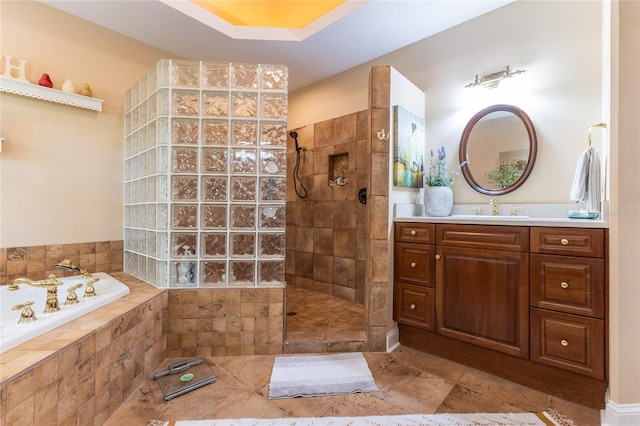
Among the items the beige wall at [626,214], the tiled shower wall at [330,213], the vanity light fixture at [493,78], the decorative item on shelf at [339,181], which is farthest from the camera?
the decorative item on shelf at [339,181]

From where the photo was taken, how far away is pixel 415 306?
2020 mm

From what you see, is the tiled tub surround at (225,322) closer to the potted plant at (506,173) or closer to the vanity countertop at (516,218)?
the vanity countertop at (516,218)

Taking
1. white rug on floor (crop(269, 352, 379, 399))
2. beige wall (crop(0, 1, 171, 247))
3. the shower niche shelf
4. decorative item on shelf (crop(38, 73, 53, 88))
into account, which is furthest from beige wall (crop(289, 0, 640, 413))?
decorative item on shelf (crop(38, 73, 53, 88))

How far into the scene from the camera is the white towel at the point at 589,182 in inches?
61.3

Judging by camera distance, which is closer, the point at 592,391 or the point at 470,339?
the point at 592,391

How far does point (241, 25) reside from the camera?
2.56 meters

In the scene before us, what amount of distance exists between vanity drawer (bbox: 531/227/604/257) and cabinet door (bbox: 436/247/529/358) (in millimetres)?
104

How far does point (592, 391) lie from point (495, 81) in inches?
80.1

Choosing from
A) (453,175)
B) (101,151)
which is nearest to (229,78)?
(101,151)

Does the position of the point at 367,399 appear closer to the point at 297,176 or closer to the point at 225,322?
the point at 225,322

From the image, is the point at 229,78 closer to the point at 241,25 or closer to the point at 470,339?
the point at 241,25

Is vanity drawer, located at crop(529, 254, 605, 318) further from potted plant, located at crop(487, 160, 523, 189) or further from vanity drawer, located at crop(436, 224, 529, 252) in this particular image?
potted plant, located at crop(487, 160, 523, 189)

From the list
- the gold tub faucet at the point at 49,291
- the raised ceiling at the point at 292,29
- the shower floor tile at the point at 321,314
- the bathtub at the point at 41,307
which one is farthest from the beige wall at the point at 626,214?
the gold tub faucet at the point at 49,291

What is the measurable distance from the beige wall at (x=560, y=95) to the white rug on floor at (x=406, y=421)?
44cm
